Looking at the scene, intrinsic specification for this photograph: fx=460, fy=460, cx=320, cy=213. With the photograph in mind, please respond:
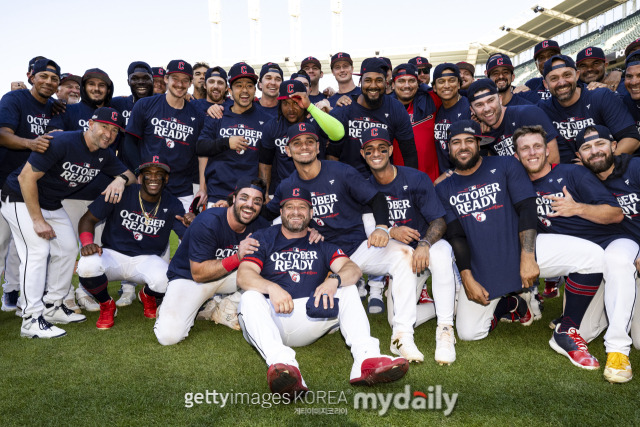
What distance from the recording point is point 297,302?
4.29 m

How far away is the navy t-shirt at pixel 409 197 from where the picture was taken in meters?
5.03

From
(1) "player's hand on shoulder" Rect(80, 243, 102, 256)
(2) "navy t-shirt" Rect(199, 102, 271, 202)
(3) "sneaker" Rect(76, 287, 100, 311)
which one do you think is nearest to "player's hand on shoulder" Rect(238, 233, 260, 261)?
(2) "navy t-shirt" Rect(199, 102, 271, 202)

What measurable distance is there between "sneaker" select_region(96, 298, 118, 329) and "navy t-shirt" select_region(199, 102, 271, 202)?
5.94 feet

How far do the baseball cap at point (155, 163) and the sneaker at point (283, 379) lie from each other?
327 cm

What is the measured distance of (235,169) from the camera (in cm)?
605

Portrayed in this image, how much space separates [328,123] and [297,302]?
218cm

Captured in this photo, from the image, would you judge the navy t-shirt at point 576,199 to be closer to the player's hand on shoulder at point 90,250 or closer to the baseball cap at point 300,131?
the baseball cap at point 300,131

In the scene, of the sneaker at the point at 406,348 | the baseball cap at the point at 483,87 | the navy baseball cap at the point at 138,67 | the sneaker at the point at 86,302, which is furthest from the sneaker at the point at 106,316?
the baseball cap at the point at 483,87

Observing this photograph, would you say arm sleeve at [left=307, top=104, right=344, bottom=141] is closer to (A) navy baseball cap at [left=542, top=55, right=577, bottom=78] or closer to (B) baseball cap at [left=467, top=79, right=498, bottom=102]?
(B) baseball cap at [left=467, top=79, right=498, bottom=102]

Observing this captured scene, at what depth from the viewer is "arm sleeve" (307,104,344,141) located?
5.25 metres

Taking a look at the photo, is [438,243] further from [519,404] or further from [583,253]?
[519,404]

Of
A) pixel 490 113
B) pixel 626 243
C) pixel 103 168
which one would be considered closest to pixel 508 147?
pixel 490 113

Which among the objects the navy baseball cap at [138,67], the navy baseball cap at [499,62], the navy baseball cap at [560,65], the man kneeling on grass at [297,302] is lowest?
the man kneeling on grass at [297,302]

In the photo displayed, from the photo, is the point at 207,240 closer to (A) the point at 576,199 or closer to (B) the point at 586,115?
(A) the point at 576,199
